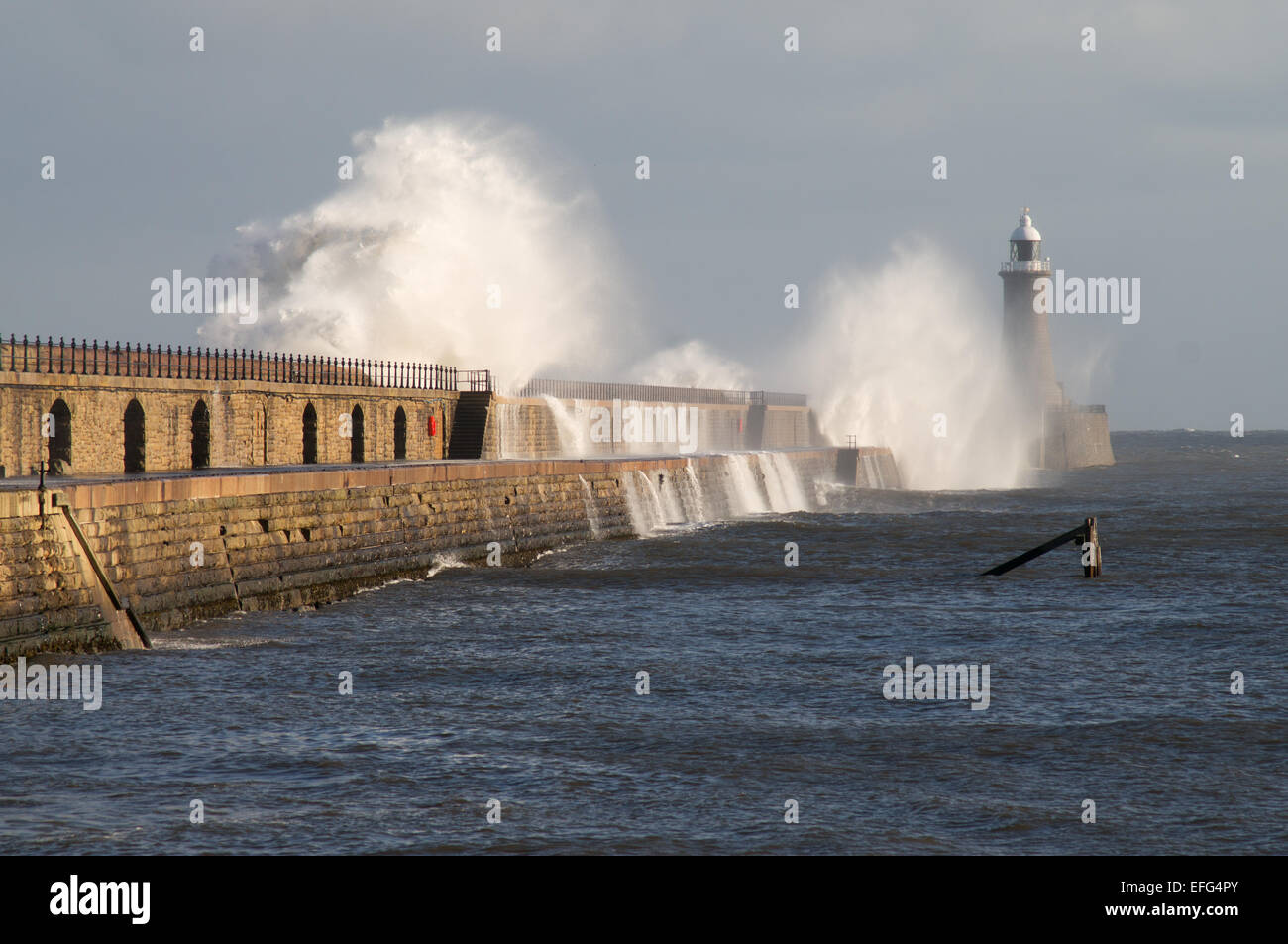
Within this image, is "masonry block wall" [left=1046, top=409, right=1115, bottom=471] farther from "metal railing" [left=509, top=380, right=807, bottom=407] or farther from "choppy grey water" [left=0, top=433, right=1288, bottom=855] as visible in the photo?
"choppy grey water" [left=0, top=433, right=1288, bottom=855]

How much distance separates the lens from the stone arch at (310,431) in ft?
97.6

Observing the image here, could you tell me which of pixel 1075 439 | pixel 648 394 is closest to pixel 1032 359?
pixel 1075 439

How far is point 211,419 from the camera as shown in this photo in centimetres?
→ 2598

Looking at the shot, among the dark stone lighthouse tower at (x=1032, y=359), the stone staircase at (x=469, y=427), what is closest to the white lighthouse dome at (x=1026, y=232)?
the dark stone lighthouse tower at (x=1032, y=359)

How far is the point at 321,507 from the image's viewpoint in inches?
785

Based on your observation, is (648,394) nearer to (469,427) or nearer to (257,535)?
(469,427)

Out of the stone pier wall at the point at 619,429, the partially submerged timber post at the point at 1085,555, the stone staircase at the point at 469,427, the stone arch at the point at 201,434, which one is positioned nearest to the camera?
the partially submerged timber post at the point at 1085,555

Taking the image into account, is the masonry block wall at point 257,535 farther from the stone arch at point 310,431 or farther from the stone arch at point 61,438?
the stone arch at point 310,431

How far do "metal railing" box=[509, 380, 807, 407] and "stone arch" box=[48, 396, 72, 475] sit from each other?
74.0 feet

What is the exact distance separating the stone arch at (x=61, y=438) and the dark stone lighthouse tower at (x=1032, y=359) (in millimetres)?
58774

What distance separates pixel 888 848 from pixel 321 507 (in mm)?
12899
